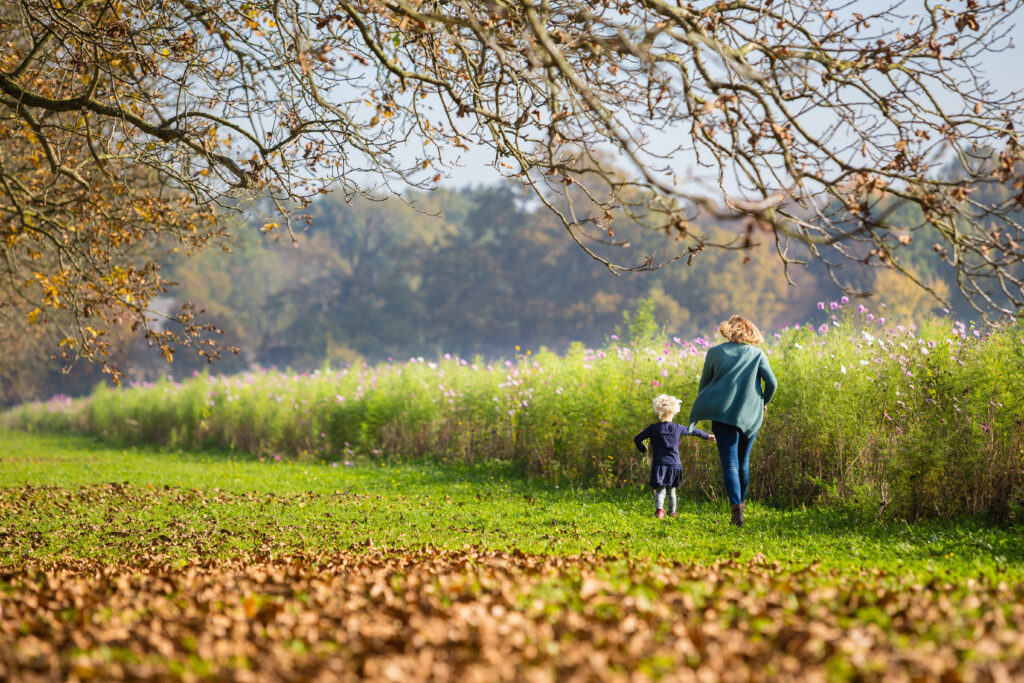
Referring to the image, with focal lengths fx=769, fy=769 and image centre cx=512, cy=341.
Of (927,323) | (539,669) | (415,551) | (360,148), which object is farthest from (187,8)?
(927,323)

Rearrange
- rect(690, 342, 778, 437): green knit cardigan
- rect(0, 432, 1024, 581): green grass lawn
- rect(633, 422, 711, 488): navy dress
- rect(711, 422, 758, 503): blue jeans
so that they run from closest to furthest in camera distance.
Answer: rect(0, 432, 1024, 581): green grass lawn < rect(690, 342, 778, 437): green knit cardigan < rect(711, 422, 758, 503): blue jeans < rect(633, 422, 711, 488): navy dress

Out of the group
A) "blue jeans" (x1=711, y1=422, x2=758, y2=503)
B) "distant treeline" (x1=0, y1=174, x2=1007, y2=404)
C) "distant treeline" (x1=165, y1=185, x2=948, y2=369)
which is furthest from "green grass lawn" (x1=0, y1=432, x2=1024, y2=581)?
"distant treeline" (x1=165, y1=185, x2=948, y2=369)

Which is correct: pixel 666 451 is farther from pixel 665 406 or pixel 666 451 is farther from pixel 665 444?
pixel 665 406

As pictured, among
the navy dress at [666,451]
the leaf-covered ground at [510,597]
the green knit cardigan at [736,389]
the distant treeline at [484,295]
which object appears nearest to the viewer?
the leaf-covered ground at [510,597]

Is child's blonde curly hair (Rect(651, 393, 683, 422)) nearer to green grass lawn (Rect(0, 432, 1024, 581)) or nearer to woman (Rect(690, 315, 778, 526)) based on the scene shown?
woman (Rect(690, 315, 778, 526))

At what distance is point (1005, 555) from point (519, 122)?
16.4ft

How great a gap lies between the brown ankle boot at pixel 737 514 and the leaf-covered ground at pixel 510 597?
11 cm

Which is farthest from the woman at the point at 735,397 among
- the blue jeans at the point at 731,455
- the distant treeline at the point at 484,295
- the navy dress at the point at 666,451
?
the distant treeline at the point at 484,295

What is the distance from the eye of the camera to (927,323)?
8.47 meters

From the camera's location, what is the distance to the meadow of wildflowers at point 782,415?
724 cm

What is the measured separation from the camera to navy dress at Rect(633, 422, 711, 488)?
757 cm

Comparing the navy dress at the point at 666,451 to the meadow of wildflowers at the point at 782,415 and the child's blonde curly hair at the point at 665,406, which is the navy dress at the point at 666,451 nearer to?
the child's blonde curly hair at the point at 665,406

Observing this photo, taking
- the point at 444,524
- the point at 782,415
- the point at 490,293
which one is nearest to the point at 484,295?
the point at 490,293

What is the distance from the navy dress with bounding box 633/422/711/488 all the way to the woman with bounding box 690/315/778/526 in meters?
0.23
